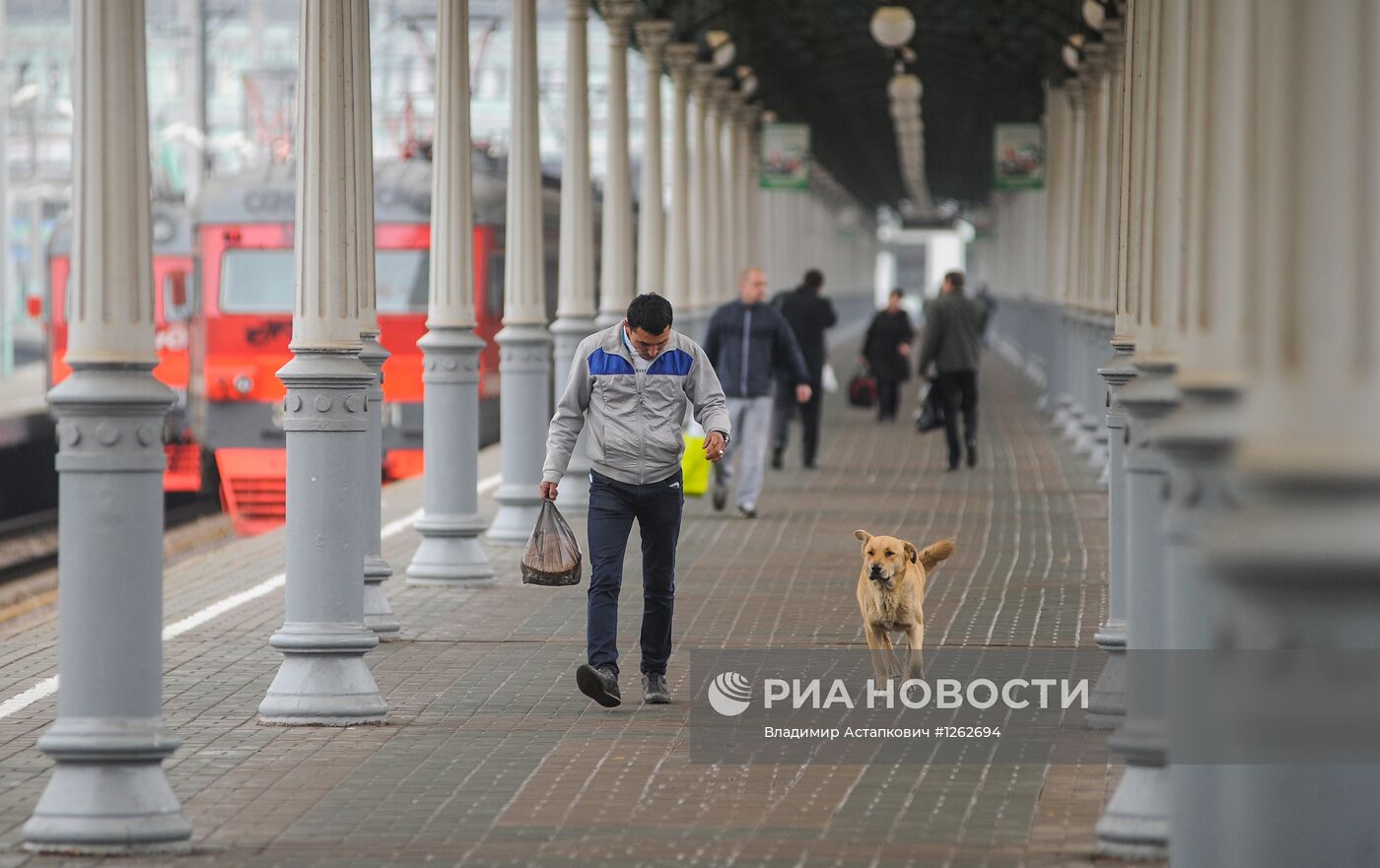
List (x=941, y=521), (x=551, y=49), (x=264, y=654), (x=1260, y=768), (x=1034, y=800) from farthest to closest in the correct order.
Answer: (x=551, y=49)
(x=941, y=521)
(x=264, y=654)
(x=1034, y=800)
(x=1260, y=768)

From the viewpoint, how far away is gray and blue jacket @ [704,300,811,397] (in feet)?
59.8

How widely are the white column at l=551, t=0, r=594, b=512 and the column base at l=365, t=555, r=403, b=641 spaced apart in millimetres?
6418

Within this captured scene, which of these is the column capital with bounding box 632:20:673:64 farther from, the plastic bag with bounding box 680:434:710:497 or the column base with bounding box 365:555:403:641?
the column base with bounding box 365:555:403:641

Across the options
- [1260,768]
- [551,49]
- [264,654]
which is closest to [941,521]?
[264,654]

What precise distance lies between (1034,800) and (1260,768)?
3.41 meters

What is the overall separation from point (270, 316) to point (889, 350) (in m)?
8.97

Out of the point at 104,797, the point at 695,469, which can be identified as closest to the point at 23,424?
the point at 695,469

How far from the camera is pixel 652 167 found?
23.7m

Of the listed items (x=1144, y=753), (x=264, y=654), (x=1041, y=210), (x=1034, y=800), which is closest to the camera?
(x=1144, y=753)

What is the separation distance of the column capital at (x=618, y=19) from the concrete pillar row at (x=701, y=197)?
26.0 feet

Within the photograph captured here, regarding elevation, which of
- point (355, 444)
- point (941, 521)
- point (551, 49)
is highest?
point (551, 49)

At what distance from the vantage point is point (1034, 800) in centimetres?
782

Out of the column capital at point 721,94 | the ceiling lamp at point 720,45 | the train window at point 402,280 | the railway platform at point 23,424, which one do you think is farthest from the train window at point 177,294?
the column capital at point 721,94

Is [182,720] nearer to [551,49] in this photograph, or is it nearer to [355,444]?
[355,444]
